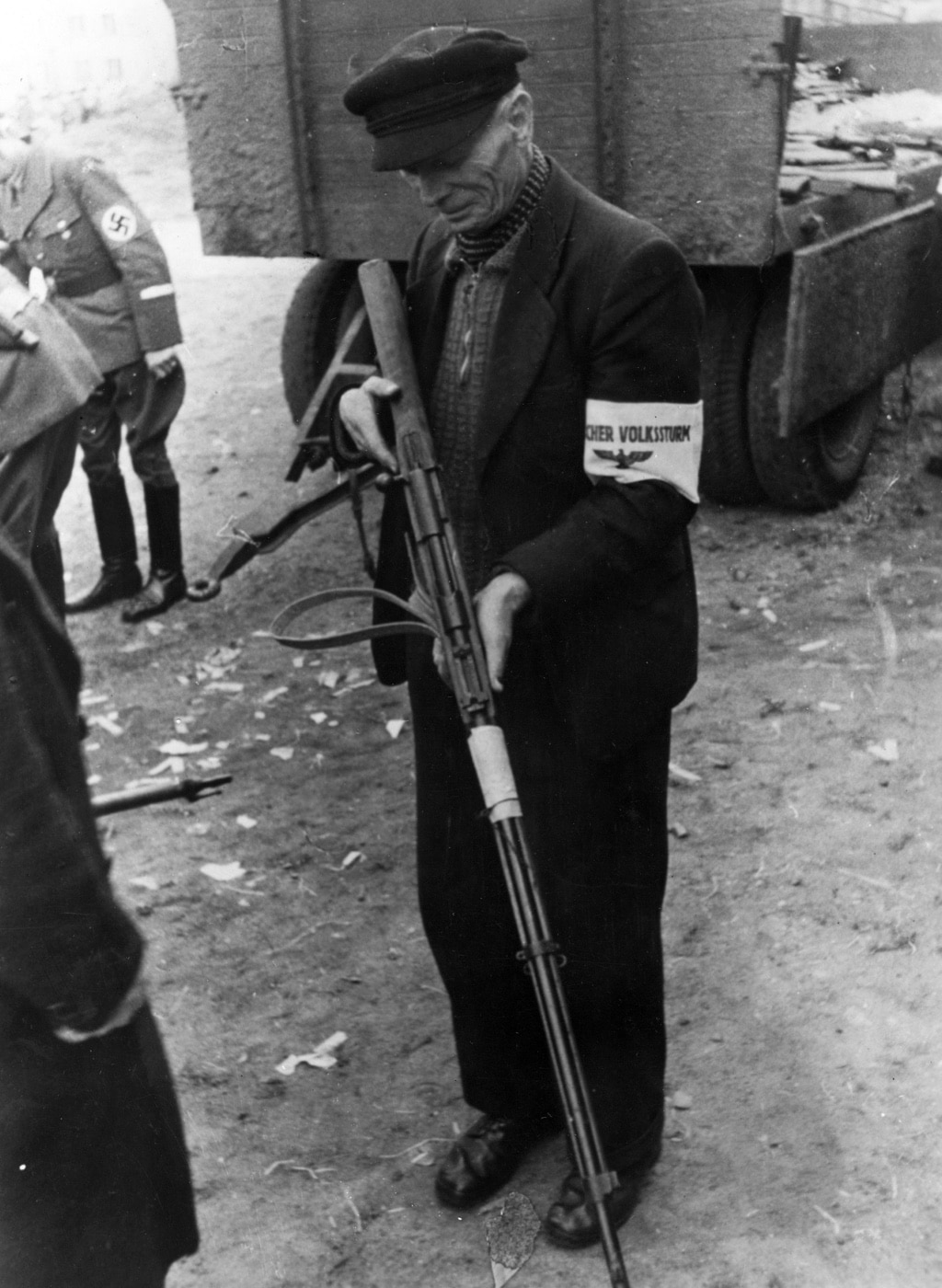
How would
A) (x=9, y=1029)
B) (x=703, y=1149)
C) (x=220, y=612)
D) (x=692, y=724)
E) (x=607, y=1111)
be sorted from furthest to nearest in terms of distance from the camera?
(x=220, y=612), (x=692, y=724), (x=703, y=1149), (x=607, y=1111), (x=9, y=1029)

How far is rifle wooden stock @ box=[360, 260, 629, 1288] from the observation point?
2143 millimetres

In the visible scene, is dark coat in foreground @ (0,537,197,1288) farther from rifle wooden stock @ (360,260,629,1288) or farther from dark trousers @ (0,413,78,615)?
dark trousers @ (0,413,78,615)

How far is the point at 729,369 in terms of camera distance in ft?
20.9

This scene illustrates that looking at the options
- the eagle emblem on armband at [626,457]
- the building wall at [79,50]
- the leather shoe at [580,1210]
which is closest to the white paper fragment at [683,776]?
the leather shoe at [580,1210]

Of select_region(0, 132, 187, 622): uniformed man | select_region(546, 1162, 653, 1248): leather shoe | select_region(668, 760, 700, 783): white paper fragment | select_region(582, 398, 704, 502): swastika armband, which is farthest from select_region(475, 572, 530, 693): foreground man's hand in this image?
select_region(0, 132, 187, 622): uniformed man

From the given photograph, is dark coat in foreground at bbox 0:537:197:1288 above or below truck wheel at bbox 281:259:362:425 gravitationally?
above

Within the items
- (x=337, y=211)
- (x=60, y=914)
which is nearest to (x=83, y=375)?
(x=337, y=211)

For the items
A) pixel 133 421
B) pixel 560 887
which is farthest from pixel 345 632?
pixel 133 421

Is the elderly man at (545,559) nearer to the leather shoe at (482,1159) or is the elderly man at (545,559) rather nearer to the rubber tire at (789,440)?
the leather shoe at (482,1159)

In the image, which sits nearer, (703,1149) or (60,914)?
(60,914)

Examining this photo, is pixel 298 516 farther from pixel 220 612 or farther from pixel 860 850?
pixel 860 850

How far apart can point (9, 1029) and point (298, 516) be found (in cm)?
376

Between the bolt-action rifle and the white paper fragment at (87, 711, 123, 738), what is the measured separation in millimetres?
2799

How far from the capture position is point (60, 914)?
1719 mm
